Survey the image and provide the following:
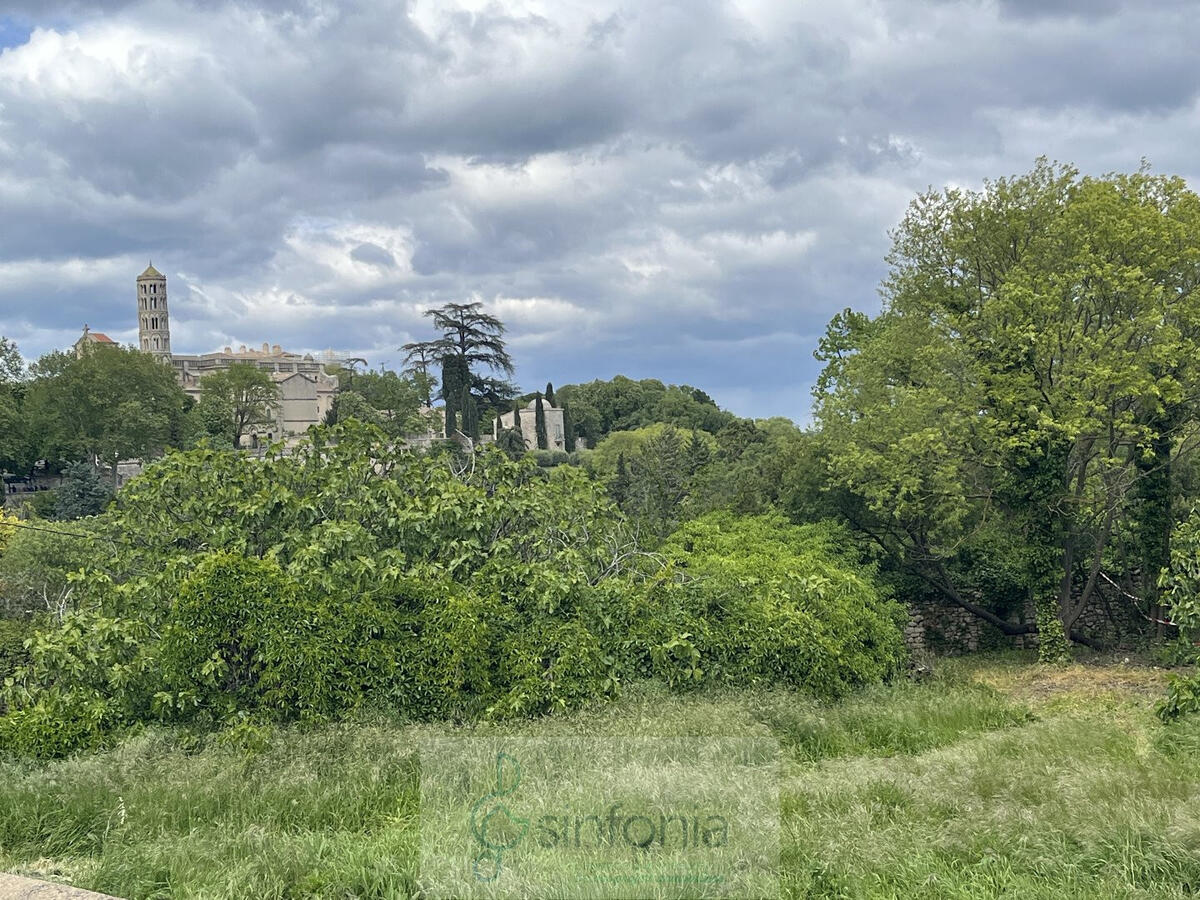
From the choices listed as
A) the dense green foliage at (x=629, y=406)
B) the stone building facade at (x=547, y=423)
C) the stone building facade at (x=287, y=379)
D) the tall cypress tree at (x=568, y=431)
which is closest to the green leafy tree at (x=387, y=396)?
the stone building facade at (x=287, y=379)

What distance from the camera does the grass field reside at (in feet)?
14.8

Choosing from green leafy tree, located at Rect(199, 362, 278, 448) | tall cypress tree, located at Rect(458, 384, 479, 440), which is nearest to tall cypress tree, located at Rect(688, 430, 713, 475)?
tall cypress tree, located at Rect(458, 384, 479, 440)

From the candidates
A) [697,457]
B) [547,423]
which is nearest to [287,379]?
[547,423]

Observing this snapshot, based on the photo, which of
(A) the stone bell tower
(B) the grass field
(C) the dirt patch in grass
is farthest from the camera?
(A) the stone bell tower

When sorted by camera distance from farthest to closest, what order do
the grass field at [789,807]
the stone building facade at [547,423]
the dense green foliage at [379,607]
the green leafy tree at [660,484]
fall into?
the stone building facade at [547,423], the green leafy tree at [660,484], the dense green foliage at [379,607], the grass field at [789,807]

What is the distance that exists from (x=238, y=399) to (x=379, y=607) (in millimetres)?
56503

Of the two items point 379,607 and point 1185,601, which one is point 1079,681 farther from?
point 379,607

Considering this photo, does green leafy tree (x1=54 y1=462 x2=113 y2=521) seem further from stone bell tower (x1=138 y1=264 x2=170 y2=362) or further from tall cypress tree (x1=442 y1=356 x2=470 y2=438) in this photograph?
stone bell tower (x1=138 y1=264 x2=170 y2=362)

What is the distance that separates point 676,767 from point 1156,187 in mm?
16853

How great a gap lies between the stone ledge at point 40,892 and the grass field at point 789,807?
1.94 ft

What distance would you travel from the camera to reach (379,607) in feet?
31.6
